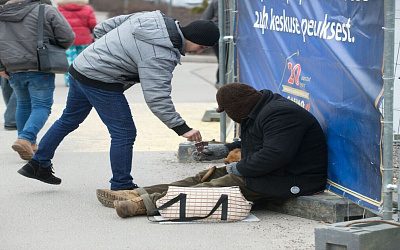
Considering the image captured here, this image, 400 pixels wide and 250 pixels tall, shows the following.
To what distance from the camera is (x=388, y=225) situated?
5543 mm

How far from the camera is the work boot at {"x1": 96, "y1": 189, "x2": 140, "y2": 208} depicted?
6797 mm

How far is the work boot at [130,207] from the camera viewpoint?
21.6 feet

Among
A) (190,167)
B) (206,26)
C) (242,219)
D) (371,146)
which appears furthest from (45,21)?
(371,146)

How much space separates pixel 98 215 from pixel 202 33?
141 cm

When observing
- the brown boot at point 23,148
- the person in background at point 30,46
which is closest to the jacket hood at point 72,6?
the person in background at point 30,46

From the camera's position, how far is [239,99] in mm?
6688

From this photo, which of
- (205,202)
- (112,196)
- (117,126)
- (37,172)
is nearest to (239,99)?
(205,202)

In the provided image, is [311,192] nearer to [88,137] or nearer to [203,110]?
[88,137]

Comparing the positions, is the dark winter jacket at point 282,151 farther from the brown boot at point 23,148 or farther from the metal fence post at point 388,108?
the brown boot at point 23,148

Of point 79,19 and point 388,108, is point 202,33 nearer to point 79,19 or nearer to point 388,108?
point 388,108

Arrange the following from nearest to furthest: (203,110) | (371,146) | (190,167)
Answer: (371,146) → (190,167) → (203,110)

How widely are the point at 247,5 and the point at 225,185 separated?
217 cm

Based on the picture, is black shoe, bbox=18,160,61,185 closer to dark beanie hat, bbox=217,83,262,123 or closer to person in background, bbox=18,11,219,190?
person in background, bbox=18,11,219,190

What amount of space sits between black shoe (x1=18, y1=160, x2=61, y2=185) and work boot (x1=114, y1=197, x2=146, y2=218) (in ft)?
3.54
